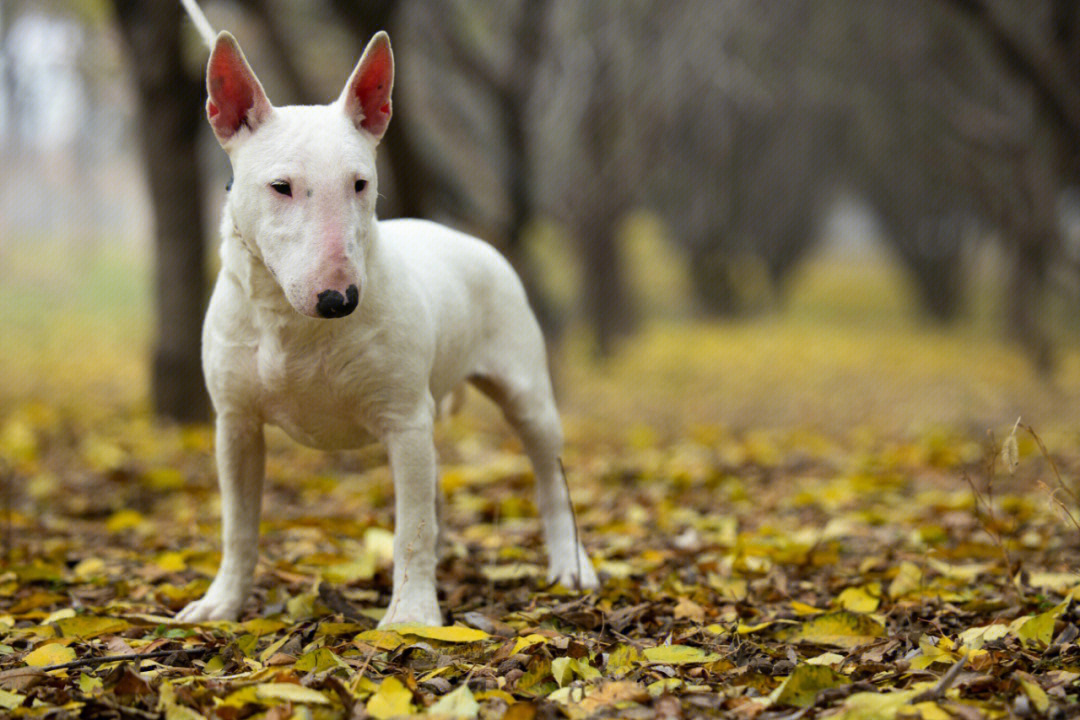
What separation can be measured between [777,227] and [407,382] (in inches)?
435

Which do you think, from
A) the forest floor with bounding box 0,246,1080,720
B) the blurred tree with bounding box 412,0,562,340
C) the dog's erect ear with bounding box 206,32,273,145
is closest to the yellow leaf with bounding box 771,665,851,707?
the forest floor with bounding box 0,246,1080,720

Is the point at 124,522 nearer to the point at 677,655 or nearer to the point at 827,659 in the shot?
the point at 677,655

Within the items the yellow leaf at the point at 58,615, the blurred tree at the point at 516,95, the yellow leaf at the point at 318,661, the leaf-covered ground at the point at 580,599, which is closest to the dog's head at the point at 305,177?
the yellow leaf at the point at 318,661

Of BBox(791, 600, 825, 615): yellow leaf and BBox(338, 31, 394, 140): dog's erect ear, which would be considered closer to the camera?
BBox(338, 31, 394, 140): dog's erect ear

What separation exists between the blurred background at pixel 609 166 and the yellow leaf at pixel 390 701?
5.21 meters

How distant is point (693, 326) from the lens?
15.3 m

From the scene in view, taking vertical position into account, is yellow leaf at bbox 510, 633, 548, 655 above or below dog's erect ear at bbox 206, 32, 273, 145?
below

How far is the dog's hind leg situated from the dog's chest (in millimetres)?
734

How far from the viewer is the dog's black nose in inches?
102

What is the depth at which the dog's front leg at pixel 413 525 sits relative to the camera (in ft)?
10.1

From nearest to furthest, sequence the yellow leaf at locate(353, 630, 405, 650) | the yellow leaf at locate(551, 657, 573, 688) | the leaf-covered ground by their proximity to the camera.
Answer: the leaf-covered ground
the yellow leaf at locate(551, 657, 573, 688)
the yellow leaf at locate(353, 630, 405, 650)

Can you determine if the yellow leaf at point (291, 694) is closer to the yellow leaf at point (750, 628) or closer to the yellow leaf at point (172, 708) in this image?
the yellow leaf at point (172, 708)

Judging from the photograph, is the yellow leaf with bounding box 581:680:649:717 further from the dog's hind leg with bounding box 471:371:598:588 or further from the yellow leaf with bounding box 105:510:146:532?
the yellow leaf with bounding box 105:510:146:532

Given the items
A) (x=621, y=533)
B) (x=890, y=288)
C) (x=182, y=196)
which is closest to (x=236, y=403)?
(x=621, y=533)
